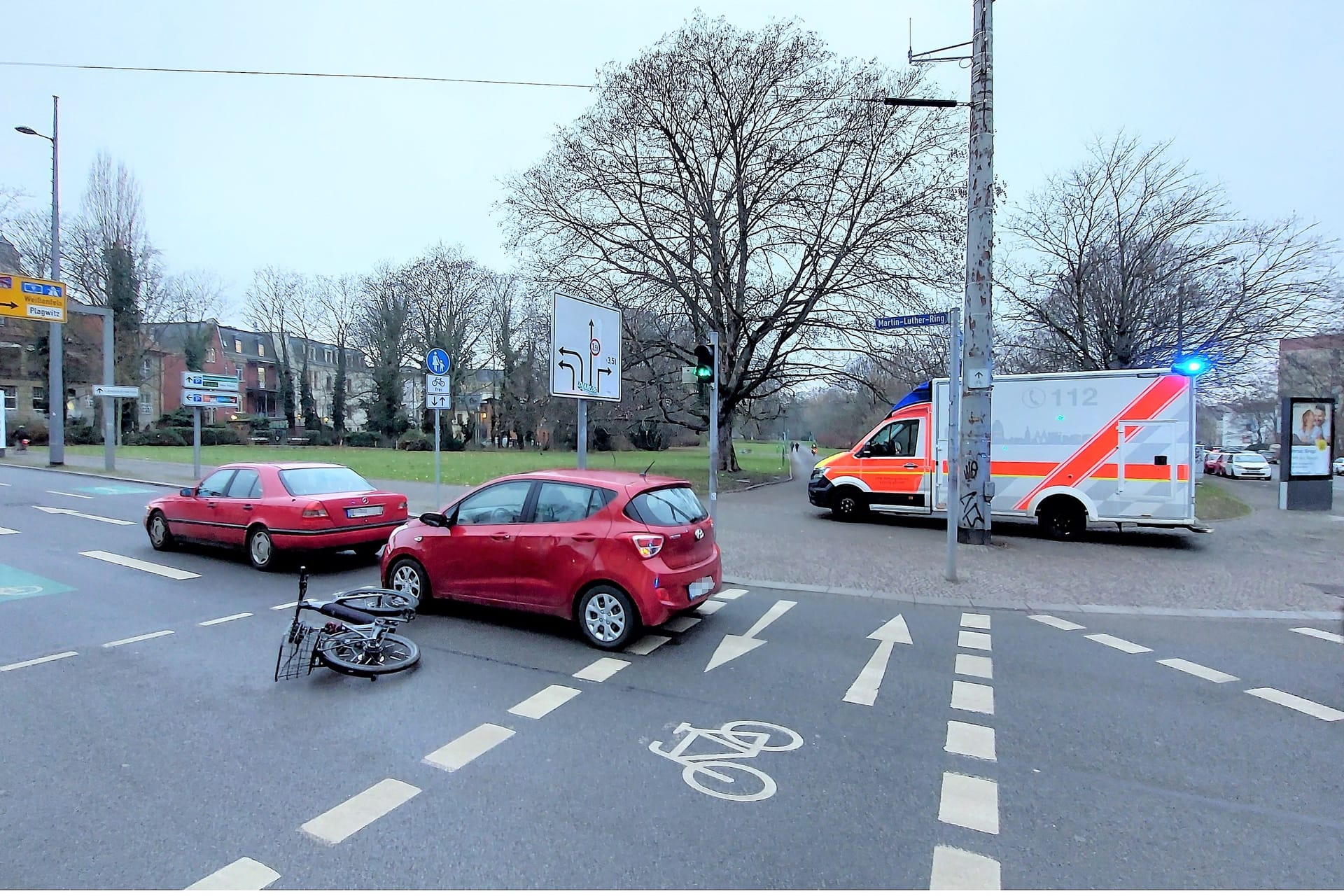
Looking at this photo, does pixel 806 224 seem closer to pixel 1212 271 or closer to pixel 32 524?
pixel 1212 271

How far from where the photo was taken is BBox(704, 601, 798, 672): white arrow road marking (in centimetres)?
584

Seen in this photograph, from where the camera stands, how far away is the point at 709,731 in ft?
14.4

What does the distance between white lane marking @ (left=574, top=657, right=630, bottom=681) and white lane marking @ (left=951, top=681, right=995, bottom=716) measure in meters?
2.50

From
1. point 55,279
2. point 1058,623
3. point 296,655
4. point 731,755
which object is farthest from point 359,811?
point 55,279

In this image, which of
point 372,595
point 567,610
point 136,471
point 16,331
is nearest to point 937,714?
point 567,610

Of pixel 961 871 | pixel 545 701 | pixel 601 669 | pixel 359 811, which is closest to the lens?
pixel 961 871

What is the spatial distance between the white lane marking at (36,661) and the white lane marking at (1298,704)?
30.6ft

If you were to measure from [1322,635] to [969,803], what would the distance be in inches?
244

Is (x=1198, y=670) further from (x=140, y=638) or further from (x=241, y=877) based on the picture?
(x=140, y=638)

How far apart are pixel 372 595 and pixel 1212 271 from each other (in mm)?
27818

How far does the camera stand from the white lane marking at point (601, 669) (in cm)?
533

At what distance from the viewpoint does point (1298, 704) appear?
5066mm

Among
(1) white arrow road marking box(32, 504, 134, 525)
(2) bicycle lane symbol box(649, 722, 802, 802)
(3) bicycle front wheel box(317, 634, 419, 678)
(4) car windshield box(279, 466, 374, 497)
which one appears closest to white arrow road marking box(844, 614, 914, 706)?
(2) bicycle lane symbol box(649, 722, 802, 802)

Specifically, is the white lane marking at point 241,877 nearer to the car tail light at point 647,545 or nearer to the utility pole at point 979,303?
the car tail light at point 647,545
